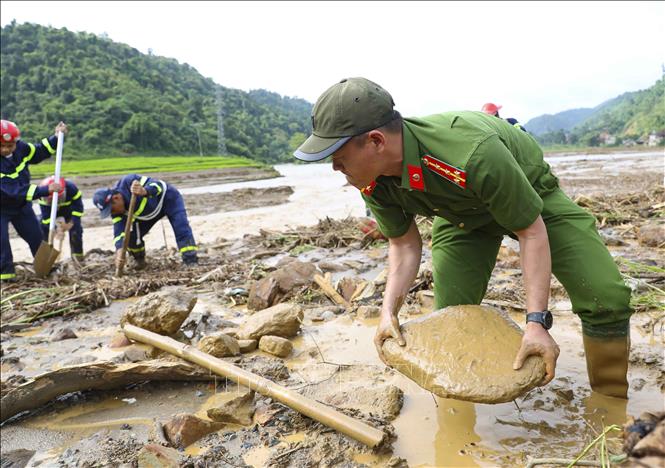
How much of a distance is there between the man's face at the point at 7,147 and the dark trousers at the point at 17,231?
0.75 metres

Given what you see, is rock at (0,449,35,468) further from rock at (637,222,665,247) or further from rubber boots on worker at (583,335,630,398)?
rock at (637,222,665,247)

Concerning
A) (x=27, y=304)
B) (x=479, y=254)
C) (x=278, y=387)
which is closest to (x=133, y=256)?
(x=27, y=304)

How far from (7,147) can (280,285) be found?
13.3 feet

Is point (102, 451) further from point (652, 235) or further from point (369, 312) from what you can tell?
point (652, 235)

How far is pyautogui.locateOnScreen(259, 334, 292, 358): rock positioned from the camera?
3008mm

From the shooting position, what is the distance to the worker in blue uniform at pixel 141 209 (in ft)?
19.4

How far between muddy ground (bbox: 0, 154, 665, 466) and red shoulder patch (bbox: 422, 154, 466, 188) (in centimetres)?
105

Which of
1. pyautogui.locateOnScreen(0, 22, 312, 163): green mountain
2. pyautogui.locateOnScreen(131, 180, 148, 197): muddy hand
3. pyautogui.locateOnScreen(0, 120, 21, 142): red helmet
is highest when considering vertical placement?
pyautogui.locateOnScreen(0, 22, 312, 163): green mountain

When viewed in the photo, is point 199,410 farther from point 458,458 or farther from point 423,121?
point 423,121

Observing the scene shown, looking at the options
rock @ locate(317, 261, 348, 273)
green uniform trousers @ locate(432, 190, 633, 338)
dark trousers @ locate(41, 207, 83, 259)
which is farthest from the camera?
dark trousers @ locate(41, 207, 83, 259)

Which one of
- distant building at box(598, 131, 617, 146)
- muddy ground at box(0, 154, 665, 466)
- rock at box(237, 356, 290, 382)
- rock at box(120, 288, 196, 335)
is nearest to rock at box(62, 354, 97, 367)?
muddy ground at box(0, 154, 665, 466)

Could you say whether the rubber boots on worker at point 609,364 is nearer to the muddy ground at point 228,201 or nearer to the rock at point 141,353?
the rock at point 141,353

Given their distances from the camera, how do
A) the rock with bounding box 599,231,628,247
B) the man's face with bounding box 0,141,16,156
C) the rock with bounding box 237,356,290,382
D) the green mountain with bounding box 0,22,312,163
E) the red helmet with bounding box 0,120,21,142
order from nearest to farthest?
1. the rock with bounding box 237,356,290,382
2. the rock with bounding box 599,231,628,247
3. the red helmet with bounding box 0,120,21,142
4. the man's face with bounding box 0,141,16,156
5. the green mountain with bounding box 0,22,312,163

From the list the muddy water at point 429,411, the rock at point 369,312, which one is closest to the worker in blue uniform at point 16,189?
the muddy water at point 429,411
